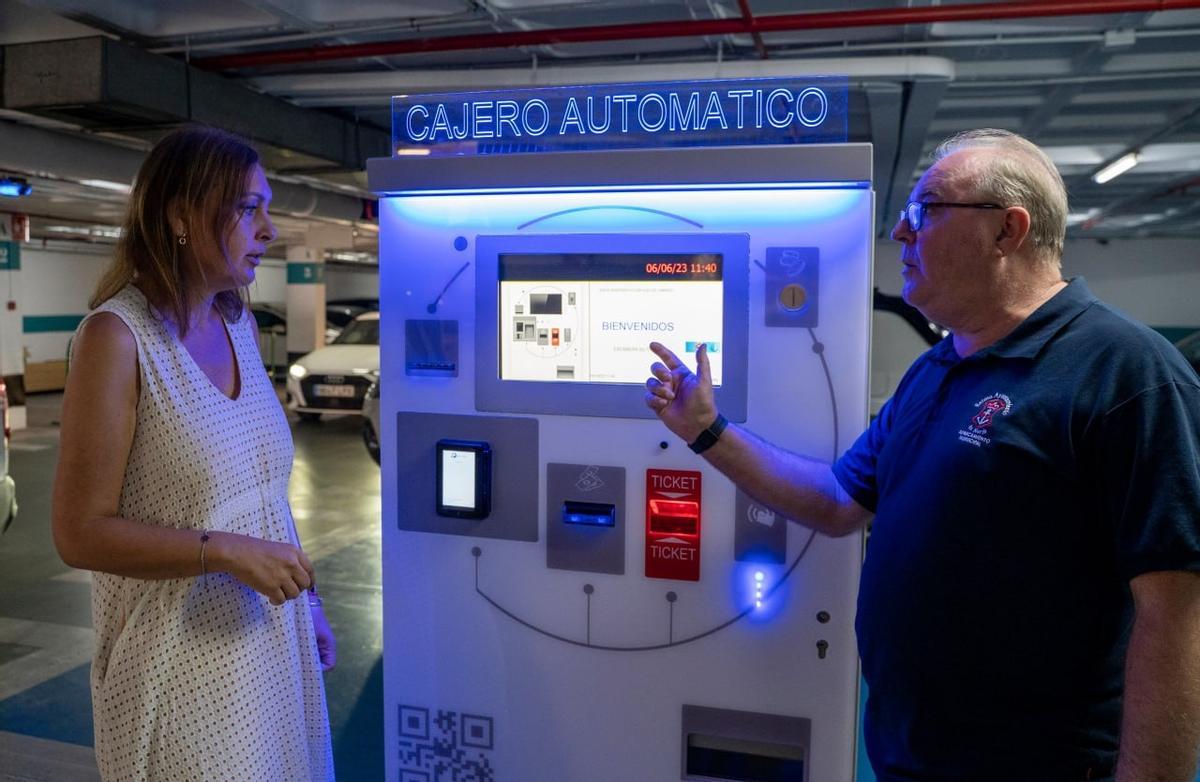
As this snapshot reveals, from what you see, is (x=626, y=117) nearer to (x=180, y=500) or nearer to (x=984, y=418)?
(x=984, y=418)

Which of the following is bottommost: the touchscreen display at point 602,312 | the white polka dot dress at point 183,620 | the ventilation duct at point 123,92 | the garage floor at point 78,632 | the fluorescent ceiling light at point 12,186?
the garage floor at point 78,632

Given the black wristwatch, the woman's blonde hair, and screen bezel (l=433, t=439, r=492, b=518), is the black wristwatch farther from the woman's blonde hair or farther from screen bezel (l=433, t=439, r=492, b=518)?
the woman's blonde hair

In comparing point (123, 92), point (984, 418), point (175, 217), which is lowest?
point (984, 418)

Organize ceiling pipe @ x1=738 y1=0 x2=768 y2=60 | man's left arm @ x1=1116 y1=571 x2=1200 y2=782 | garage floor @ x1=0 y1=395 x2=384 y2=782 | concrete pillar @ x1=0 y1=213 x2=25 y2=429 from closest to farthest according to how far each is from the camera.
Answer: man's left arm @ x1=1116 y1=571 x2=1200 y2=782, garage floor @ x1=0 y1=395 x2=384 y2=782, ceiling pipe @ x1=738 y1=0 x2=768 y2=60, concrete pillar @ x1=0 y1=213 x2=25 y2=429

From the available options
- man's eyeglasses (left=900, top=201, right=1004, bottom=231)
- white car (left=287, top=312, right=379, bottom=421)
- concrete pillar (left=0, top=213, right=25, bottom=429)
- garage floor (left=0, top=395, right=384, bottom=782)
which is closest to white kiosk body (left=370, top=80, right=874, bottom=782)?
man's eyeglasses (left=900, top=201, right=1004, bottom=231)

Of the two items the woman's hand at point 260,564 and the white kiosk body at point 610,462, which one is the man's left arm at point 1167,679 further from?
the woman's hand at point 260,564

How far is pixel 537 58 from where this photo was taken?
235 inches

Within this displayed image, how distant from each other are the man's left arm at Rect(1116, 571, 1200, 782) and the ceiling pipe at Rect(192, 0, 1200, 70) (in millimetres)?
3533

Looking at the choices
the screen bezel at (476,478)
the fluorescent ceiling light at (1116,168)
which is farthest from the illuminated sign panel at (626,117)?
the fluorescent ceiling light at (1116,168)

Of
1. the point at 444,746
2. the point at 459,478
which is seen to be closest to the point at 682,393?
the point at 459,478

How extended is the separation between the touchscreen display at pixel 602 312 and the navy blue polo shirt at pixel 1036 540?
2.15 feet

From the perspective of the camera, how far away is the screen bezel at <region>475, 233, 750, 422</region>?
2178mm

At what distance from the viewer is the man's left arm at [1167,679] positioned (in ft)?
4.54

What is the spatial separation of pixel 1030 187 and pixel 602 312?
99 centimetres
